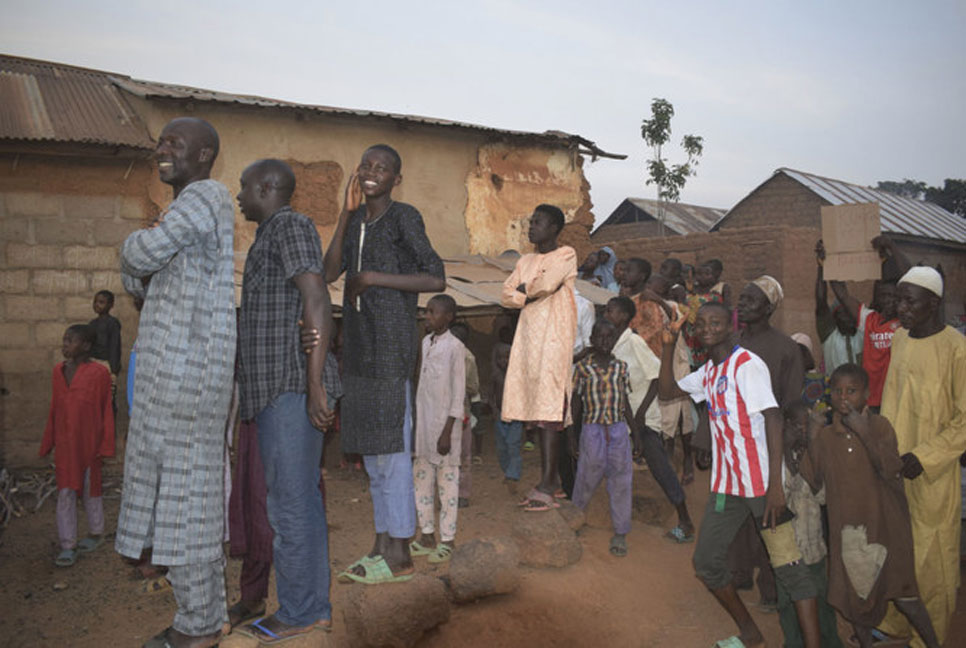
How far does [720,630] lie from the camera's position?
Result: 12.8 ft

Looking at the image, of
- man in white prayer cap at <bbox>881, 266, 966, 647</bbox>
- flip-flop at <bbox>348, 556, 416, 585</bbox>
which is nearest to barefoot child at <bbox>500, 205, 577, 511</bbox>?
flip-flop at <bbox>348, 556, 416, 585</bbox>

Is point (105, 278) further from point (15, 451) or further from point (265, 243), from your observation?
point (265, 243)

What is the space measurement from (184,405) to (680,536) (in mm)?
3983

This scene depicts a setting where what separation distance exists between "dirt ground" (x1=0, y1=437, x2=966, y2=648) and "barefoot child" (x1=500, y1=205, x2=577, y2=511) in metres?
0.76

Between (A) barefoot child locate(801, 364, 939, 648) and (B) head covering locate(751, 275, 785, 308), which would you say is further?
(B) head covering locate(751, 275, 785, 308)

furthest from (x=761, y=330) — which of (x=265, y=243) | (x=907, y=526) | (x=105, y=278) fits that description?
(x=105, y=278)

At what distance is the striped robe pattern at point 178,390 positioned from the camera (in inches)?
102

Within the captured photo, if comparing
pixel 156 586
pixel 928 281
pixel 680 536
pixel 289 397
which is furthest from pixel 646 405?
pixel 156 586

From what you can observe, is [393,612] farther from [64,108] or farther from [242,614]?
[64,108]

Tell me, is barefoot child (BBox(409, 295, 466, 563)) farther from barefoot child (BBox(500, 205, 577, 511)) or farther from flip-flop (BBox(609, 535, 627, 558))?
flip-flop (BBox(609, 535, 627, 558))

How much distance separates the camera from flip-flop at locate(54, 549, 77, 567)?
4715 millimetres

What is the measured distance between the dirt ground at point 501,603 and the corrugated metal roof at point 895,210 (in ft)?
49.2

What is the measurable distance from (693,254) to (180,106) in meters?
8.62

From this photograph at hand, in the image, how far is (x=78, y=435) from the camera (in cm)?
485
